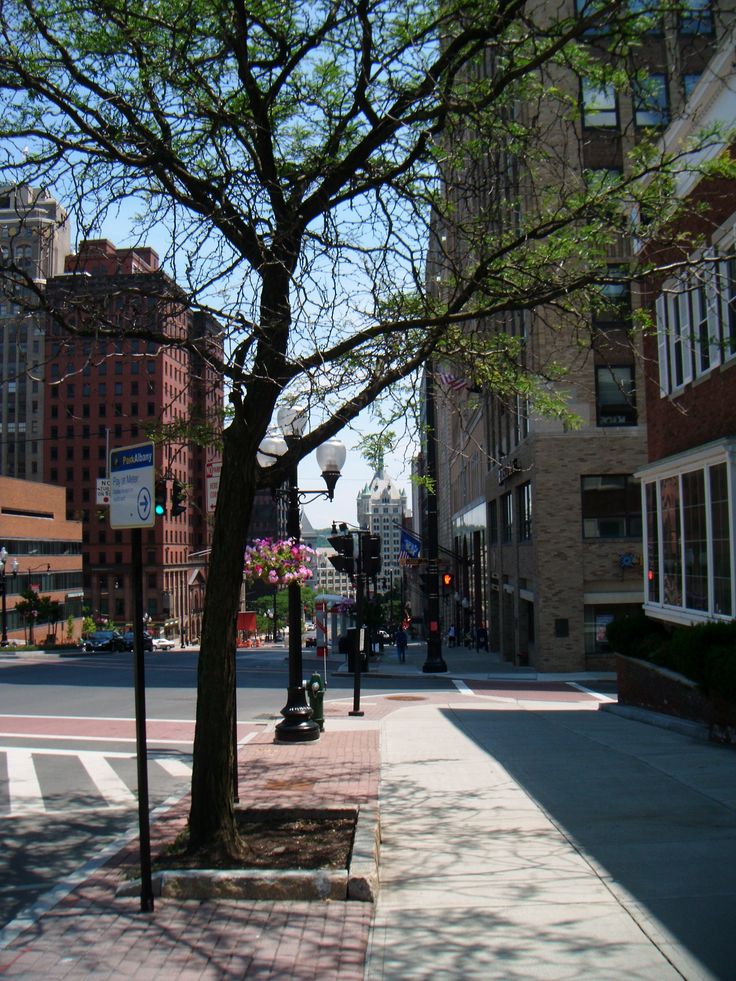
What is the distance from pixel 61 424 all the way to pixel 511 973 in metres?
105

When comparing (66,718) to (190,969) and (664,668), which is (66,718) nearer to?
(664,668)

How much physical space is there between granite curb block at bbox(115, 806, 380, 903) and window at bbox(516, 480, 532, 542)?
27616mm

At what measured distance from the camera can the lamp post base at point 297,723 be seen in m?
13.8

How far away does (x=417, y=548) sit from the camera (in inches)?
1661

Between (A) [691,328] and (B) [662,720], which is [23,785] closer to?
(B) [662,720]

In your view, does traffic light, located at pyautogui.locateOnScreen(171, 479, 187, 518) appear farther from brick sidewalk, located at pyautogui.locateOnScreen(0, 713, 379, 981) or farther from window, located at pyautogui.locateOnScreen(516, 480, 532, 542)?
window, located at pyautogui.locateOnScreen(516, 480, 532, 542)

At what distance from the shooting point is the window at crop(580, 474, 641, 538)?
31531 mm

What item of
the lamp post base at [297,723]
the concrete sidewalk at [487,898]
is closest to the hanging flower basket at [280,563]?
the lamp post base at [297,723]

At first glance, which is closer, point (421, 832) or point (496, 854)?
point (496, 854)

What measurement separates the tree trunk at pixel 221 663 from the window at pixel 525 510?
2647 centimetres

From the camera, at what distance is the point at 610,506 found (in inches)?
1244

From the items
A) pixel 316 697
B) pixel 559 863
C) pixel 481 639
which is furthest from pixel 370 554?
pixel 481 639

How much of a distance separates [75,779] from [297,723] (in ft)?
11.2

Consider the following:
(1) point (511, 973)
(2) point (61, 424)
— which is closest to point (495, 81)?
(1) point (511, 973)
